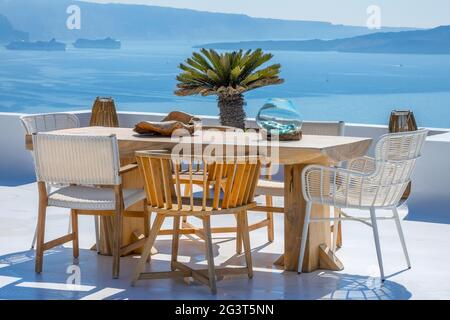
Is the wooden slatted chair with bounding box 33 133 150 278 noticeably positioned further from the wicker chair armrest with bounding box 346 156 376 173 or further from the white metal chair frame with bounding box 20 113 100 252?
the wicker chair armrest with bounding box 346 156 376 173

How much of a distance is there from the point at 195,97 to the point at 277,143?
67.6ft

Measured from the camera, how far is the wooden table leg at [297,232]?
4305 mm

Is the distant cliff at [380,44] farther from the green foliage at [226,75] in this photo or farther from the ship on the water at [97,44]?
the green foliage at [226,75]

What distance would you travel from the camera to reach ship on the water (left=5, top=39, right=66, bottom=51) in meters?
25.7

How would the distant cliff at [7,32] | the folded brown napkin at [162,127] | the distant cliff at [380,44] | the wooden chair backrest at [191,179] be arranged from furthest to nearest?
the distant cliff at [7,32] → the distant cliff at [380,44] → the folded brown napkin at [162,127] → the wooden chair backrest at [191,179]

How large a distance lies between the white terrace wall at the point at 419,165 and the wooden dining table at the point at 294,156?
155cm

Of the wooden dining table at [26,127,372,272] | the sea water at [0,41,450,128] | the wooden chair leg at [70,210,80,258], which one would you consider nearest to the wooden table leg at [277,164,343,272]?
the wooden dining table at [26,127,372,272]

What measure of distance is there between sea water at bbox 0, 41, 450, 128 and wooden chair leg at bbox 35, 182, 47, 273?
19294 millimetres

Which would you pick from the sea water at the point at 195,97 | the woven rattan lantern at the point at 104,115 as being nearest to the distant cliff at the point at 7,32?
the sea water at the point at 195,97

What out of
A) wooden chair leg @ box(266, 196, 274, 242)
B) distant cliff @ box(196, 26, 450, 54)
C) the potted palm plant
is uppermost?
distant cliff @ box(196, 26, 450, 54)

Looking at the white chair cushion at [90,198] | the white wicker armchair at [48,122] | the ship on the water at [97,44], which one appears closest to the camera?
the white chair cushion at [90,198]

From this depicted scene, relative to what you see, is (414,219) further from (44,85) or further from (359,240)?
(44,85)

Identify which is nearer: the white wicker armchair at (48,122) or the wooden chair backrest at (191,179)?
the wooden chair backrest at (191,179)

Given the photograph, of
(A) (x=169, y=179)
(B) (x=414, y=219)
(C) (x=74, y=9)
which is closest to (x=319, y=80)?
(C) (x=74, y=9)
